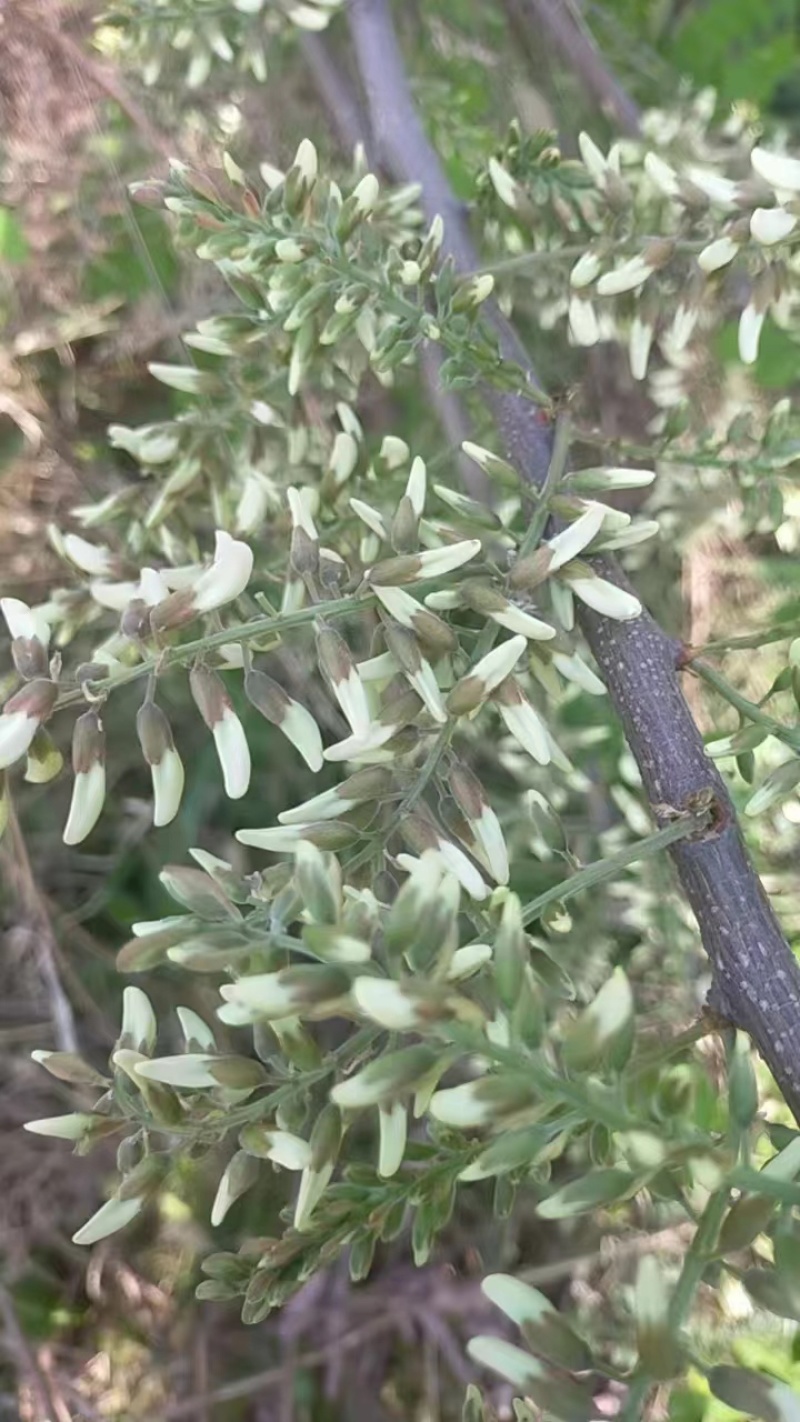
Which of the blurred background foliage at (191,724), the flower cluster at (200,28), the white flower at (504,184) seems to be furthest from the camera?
the blurred background foliage at (191,724)

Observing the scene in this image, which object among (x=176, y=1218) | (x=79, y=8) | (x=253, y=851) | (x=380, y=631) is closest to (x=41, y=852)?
(x=253, y=851)

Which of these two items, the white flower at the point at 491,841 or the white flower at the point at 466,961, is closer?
the white flower at the point at 466,961

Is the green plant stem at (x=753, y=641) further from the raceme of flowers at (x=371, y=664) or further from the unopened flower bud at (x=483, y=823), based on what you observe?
the unopened flower bud at (x=483, y=823)

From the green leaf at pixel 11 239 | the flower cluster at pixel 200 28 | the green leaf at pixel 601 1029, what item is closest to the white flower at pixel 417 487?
the green leaf at pixel 601 1029

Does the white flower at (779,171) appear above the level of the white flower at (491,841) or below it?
above

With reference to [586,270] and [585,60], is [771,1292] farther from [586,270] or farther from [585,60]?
[585,60]

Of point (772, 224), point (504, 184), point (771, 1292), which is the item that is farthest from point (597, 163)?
point (771, 1292)

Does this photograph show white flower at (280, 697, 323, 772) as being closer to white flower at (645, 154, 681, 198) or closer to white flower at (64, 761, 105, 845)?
white flower at (64, 761, 105, 845)
